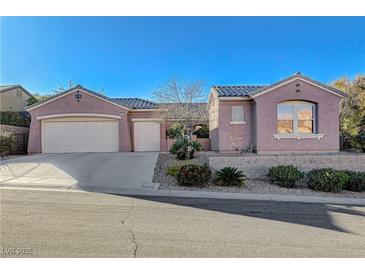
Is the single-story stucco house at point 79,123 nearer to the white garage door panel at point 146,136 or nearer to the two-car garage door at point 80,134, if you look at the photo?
the two-car garage door at point 80,134

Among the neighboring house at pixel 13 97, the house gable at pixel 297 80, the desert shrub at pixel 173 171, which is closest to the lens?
the desert shrub at pixel 173 171

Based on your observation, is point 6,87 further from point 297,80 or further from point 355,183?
point 355,183

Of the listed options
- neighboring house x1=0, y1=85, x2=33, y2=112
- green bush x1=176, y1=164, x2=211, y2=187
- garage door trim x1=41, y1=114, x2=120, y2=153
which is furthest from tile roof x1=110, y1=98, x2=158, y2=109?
neighboring house x1=0, y1=85, x2=33, y2=112

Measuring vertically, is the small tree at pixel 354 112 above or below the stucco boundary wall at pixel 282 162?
above

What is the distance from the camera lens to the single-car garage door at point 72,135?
17125 mm

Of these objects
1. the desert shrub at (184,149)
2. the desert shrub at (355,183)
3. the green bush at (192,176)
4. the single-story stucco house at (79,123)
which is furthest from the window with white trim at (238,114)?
the desert shrub at (355,183)

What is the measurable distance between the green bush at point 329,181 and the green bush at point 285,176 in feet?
2.04

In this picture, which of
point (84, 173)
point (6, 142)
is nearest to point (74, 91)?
point (6, 142)

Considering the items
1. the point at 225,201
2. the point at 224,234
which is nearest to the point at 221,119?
the point at 225,201

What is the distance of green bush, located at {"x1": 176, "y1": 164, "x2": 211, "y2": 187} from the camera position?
964 centimetres

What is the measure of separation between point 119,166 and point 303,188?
29.1 ft

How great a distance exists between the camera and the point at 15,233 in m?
4.64

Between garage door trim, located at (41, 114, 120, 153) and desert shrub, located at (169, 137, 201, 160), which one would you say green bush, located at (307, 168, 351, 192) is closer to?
desert shrub, located at (169, 137, 201, 160)

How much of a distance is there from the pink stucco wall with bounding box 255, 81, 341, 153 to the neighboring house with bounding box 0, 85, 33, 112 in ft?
77.0
